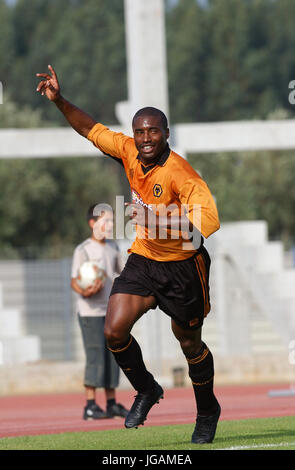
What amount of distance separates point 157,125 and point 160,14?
27.1 feet

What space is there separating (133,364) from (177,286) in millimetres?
602

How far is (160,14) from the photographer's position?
14.2m

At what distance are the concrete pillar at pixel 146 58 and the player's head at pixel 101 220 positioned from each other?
455cm

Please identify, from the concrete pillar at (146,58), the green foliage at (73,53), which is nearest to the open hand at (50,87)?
the concrete pillar at (146,58)

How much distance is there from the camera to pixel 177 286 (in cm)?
638

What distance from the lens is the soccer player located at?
626 cm

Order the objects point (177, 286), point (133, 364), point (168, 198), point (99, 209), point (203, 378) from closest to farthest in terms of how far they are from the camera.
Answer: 1. point (168, 198)
2. point (177, 286)
3. point (133, 364)
4. point (203, 378)
5. point (99, 209)

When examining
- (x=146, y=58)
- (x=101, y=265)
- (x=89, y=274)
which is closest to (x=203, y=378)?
(x=89, y=274)

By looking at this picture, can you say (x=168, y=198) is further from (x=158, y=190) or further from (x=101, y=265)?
Result: (x=101, y=265)

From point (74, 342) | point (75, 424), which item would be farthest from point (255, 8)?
point (75, 424)

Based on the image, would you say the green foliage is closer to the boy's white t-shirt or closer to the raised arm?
the boy's white t-shirt

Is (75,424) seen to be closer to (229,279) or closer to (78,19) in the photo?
(229,279)

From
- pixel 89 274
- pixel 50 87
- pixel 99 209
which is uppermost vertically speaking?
pixel 50 87

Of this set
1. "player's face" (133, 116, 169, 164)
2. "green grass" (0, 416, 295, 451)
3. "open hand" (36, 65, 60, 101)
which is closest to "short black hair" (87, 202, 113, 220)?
"green grass" (0, 416, 295, 451)
